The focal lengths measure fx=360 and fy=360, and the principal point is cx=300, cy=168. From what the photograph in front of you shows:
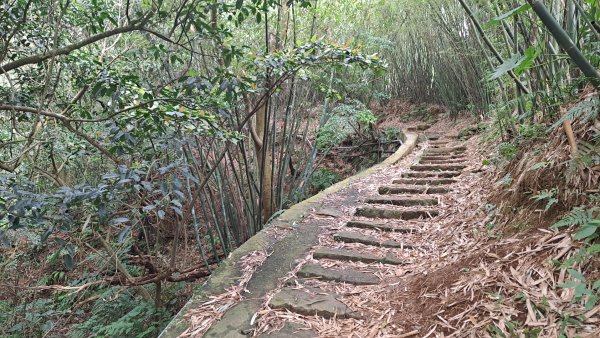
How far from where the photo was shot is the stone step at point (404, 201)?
306cm

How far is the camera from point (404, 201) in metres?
3.15

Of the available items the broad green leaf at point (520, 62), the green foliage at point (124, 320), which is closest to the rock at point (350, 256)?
the broad green leaf at point (520, 62)

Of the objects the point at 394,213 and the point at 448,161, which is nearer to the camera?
the point at 394,213

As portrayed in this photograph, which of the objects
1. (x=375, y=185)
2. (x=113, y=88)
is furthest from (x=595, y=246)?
(x=375, y=185)

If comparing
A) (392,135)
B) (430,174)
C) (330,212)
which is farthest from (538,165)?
(392,135)

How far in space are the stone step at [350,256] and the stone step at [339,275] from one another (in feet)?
0.50

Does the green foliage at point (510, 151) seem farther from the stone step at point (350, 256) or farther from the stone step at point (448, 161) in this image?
the stone step at point (448, 161)

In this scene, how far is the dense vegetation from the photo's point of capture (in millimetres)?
1729

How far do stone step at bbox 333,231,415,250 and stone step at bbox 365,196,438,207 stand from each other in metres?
0.75

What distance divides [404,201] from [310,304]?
1.68 metres

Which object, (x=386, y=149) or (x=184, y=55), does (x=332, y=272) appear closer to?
(x=184, y=55)

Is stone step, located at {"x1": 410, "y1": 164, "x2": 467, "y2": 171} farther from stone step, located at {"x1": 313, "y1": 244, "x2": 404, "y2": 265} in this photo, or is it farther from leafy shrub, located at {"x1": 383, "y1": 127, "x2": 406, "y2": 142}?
leafy shrub, located at {"x1": 383, "y1": 127, "x2": 406, "y2": 142}

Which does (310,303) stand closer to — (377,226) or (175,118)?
(377,226)

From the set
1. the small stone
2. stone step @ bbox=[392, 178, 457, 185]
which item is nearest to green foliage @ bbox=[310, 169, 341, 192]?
stone step @ bbox=[392, 178, 457, 185]
